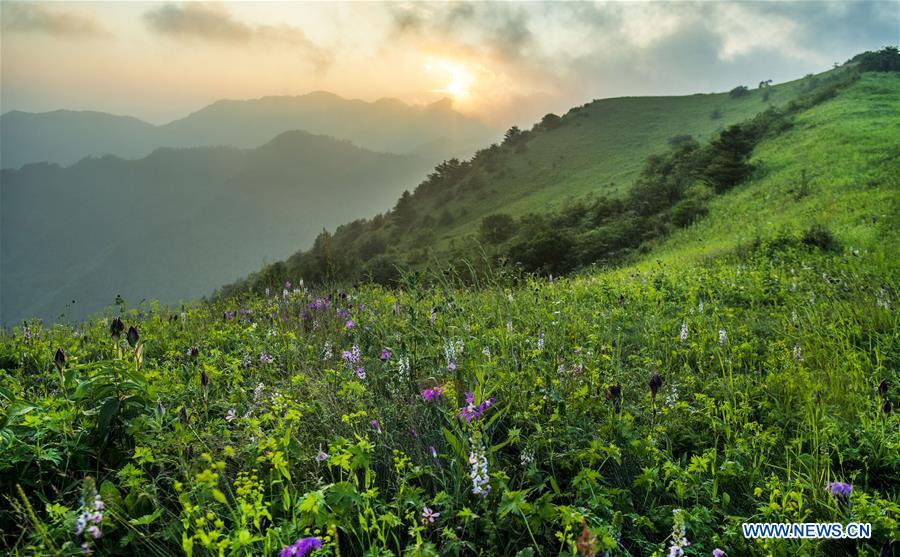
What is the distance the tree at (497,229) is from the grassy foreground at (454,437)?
1389 inches

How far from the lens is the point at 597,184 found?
50.1 metres

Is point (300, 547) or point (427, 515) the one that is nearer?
point (300, 547)

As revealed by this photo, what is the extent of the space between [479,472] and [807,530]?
174 centimetres

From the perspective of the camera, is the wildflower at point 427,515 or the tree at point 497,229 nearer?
the wildflower at point 427,515

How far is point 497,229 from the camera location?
43281 mm

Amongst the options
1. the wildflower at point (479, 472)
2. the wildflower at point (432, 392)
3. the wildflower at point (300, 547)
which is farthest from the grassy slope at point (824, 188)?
the wildflower at point (300, 547)

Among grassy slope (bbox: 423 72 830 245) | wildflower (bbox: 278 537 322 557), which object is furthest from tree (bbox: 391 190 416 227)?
wildflower (bbox: 278 537 322 557)

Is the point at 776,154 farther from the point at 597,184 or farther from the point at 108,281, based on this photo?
the point at 108,281

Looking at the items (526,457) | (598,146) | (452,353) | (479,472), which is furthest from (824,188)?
(598,146)

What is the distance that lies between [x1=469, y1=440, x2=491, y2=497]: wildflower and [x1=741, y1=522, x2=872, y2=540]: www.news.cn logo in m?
1.37

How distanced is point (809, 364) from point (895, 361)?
3.33 ft

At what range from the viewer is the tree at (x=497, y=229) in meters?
41.7

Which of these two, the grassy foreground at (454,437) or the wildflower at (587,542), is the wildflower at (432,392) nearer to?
the grassy foreground at (454,437)

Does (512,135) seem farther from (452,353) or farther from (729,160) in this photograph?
(452,353)
